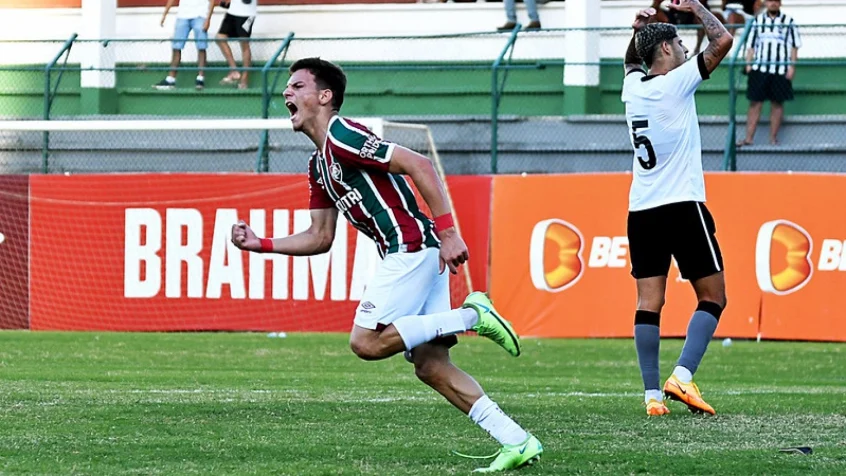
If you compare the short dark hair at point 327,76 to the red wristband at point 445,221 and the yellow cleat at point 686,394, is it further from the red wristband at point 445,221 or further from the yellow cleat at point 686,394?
the yellow cleat at point 686,394

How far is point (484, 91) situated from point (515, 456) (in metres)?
13.2

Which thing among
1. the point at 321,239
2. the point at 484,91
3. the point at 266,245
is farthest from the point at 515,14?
the point at 266,245

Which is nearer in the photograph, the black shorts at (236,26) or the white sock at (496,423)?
the white sock at (496,423)

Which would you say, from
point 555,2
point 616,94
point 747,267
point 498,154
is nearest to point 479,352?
point 747,267

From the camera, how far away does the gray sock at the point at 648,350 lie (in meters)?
8.51

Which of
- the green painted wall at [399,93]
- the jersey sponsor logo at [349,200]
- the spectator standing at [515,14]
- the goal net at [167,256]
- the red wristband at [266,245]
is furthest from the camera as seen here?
the spectator standing at [515,14]

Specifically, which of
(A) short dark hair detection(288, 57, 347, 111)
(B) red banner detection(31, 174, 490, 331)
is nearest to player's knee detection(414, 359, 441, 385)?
(A) short dark hair detection(288, 57, 347, 111)

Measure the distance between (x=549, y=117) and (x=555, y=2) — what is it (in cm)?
353

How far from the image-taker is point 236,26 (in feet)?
71.7

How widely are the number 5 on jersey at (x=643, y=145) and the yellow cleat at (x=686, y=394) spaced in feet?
4.03

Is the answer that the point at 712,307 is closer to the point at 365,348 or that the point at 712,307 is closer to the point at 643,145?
the point at 643,145

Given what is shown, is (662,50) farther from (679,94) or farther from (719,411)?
(719,411)

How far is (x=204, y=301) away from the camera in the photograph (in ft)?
54.4

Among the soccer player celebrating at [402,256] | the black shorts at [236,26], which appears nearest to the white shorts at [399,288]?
the soccer player celebrating at [402,256]
